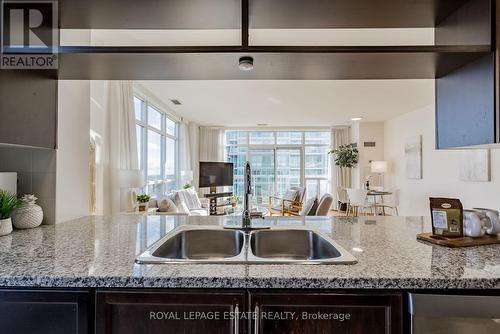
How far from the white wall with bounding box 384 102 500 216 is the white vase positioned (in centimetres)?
497

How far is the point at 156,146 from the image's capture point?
5277mm

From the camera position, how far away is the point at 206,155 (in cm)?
784

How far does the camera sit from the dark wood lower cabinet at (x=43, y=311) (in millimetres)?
782

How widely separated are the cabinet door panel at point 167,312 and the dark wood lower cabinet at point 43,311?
0.06 meters

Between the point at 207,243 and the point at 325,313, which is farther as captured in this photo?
the point at 207,243

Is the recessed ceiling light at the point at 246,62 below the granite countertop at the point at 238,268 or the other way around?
the other way around

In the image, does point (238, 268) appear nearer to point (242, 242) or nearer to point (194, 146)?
point (242, 242)

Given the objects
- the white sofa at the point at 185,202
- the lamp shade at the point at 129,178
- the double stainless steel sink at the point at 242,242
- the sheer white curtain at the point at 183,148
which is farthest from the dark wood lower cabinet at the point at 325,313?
the sheer white curtain at the point at 183,148

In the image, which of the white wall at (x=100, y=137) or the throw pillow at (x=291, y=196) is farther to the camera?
the throw pillow at (x=291, y=196)

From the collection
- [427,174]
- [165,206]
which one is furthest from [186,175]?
[427,174]

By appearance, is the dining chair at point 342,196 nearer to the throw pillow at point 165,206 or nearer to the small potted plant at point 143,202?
the throw pillow at point 165,206

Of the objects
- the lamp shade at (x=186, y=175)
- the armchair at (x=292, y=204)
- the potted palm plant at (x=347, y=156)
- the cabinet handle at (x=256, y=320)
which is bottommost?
the armchair at (x=292, y=204)

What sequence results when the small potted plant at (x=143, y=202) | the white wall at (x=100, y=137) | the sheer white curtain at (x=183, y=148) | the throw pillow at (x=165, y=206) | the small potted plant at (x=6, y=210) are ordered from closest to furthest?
the small potted plant at (x=6, y=210) → the white wall at (x=100, y=137) → the small potted plant at (x=143, y=202) → the throw pillow at (x=165, y=206) → the sheer white curtain at (x=183, y=148)

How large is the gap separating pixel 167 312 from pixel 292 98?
439 centimetres
